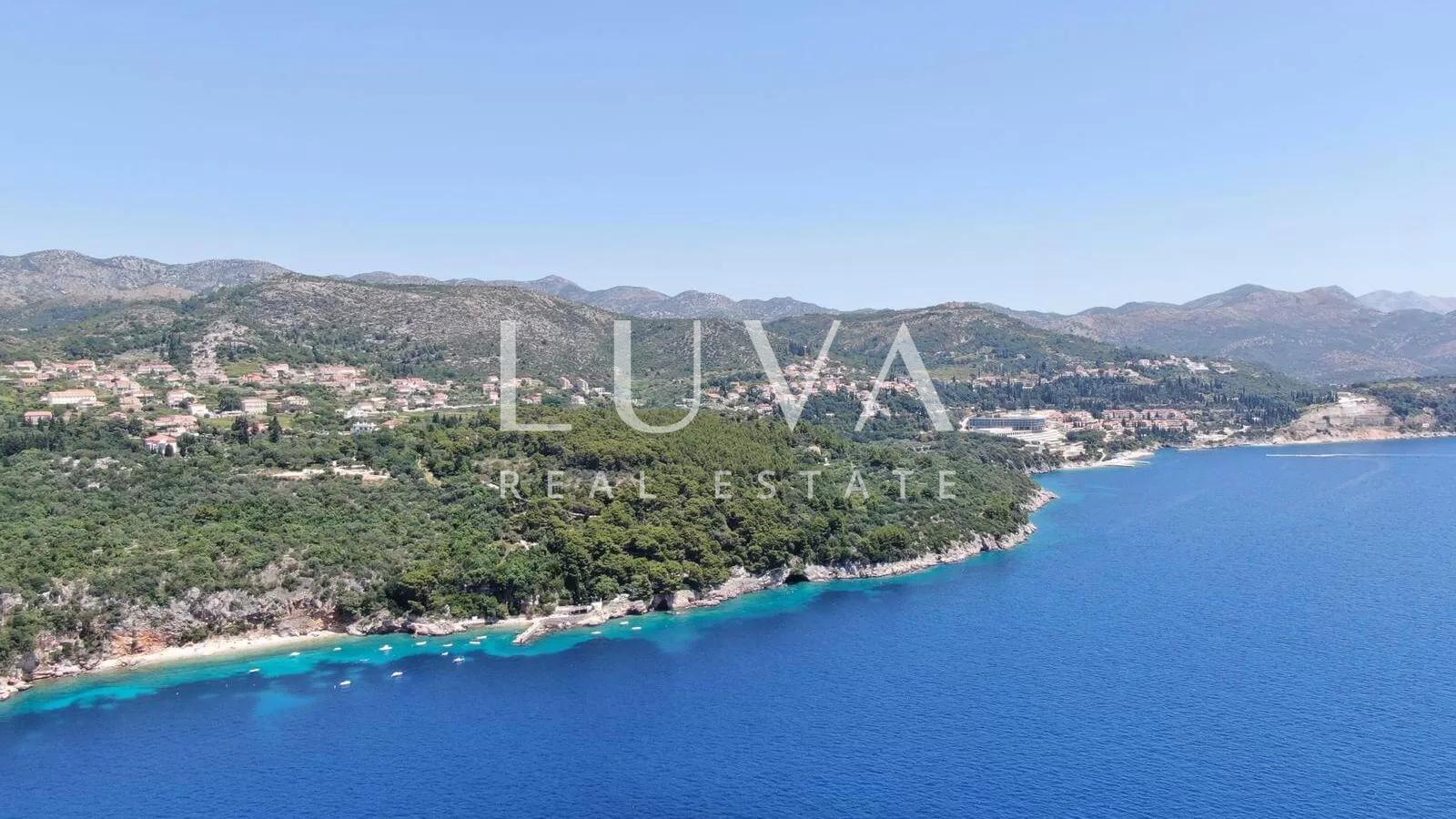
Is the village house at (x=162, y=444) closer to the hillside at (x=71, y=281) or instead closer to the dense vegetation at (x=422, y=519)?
the dense vegetation at (x=422, y=519)

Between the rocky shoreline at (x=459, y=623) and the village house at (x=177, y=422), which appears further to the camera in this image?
the village house at (x=177, y=422)

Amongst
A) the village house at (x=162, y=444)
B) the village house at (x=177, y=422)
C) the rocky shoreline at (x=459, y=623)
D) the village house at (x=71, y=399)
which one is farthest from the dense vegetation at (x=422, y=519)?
the village house at (x=71, y=399)

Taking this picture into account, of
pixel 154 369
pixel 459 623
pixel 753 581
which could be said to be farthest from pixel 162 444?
pixel 154 369

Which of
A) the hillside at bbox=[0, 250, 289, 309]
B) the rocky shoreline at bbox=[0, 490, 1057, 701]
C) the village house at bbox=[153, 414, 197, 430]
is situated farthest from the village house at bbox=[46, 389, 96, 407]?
the hillside at bbox=[0, 250, 289, 309]

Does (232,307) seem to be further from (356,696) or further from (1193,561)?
(1193,561)

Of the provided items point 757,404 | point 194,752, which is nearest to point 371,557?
point 194,752
